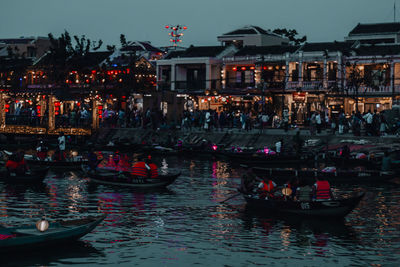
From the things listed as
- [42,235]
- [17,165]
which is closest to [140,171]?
[17,165]

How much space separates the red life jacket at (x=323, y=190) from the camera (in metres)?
23.6

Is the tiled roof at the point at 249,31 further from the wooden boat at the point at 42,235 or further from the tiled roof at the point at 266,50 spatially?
the wooden boat at the point at 42,235

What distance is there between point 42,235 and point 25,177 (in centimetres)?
1446

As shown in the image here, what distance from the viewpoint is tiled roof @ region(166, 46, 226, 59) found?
240 ft

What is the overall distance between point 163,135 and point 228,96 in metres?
14.5

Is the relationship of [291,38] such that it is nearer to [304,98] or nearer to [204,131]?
[304,98]

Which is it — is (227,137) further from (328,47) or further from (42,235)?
(42,235)

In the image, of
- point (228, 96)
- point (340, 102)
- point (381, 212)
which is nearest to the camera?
point (381, 212)

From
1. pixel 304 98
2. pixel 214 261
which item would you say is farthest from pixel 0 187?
pixel 304 98

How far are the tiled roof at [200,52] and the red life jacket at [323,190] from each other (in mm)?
49974

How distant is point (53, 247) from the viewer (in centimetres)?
1941

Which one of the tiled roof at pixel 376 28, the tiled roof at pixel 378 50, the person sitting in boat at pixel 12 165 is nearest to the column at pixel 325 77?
the tiled roof at pixel 378 50

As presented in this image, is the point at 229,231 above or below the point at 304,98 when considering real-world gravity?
below

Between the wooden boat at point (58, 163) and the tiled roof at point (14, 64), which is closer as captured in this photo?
the wooden boat at point (58, 163)
